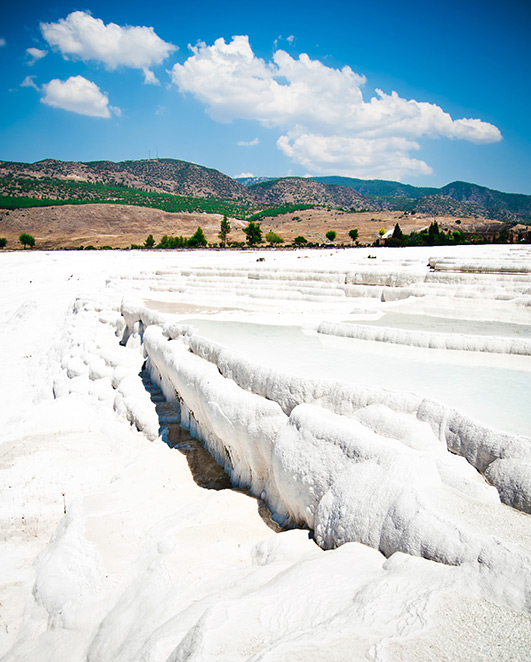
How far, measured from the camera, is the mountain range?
2847 inches

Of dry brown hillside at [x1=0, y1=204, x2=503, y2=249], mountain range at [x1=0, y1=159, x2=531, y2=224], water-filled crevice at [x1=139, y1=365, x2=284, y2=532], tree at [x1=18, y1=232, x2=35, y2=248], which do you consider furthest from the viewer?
mountain range at [x1=0, y1=159, x2=531, y2=224]

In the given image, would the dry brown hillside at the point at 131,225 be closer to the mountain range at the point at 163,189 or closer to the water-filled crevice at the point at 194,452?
the mountain range at the point at 163,189

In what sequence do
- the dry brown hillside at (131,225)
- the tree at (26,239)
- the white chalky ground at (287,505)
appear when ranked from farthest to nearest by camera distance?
the dry brown hillside at (131,225) < the tree at (26,239) < the white chalky ground at (287,505)

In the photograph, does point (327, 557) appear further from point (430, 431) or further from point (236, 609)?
point (430, 431)

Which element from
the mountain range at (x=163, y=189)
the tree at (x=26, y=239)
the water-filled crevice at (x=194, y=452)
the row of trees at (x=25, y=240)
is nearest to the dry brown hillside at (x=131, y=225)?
the tree at (x=26, y=239)

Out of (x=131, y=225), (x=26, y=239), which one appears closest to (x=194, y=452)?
(x=26, y=239)

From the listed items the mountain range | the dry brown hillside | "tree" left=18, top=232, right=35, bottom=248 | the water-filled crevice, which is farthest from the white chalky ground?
the mountain range

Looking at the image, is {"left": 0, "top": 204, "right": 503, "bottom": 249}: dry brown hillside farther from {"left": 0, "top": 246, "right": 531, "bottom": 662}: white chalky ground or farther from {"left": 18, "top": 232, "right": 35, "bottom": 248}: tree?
{"left": 0, "top": 246, "right": 531, "bottom": 662}: white chalky ground

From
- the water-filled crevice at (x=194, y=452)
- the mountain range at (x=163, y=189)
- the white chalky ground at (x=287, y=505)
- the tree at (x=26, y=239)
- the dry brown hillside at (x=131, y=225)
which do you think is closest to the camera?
the white chalky ground at (x=287, y=505)

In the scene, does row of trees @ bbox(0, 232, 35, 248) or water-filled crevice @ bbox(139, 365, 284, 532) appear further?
row of trees @ bbox(0, 232, 35, 248)

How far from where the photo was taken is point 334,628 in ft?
4.83

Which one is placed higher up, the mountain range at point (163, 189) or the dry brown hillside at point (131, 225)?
the mountain range at point (163, 189)

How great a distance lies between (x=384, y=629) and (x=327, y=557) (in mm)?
559

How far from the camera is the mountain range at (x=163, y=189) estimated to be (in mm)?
72312
